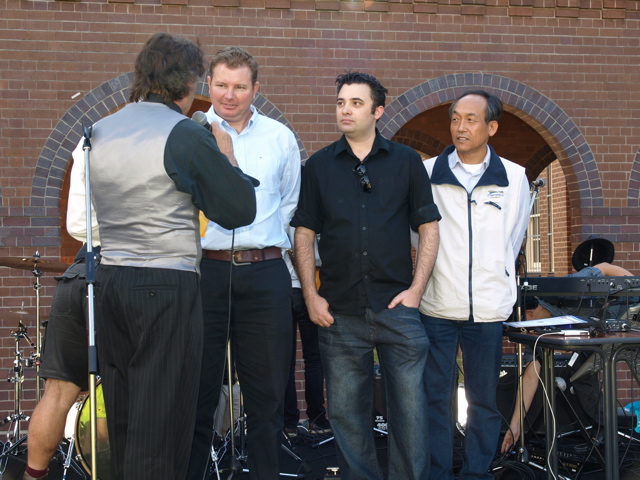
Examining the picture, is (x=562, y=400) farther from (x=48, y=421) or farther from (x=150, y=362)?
(x=150, y=362)

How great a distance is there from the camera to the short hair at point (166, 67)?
2881 mm

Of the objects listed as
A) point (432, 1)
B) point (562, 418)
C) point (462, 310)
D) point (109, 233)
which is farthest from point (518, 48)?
point (109, 233)

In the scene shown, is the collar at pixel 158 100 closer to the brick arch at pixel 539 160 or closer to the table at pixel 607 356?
the table at pixel 607 356

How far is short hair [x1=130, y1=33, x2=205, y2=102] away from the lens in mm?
2881

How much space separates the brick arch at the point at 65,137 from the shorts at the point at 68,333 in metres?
3.62

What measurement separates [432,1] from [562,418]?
14.4ft

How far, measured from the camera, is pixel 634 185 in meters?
7.92

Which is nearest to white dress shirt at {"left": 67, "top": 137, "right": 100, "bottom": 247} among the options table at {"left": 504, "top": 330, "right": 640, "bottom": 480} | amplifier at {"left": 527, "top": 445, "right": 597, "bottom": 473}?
table at {"left": 504, "top": 330, "right": 640, "bottom": 480}

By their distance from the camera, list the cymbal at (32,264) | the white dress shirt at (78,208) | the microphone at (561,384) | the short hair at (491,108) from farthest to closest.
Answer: the microphone at (561,384) → the cymbal at (32,264) → the short hair at (491,108) → the white dress shirt at (78,208)

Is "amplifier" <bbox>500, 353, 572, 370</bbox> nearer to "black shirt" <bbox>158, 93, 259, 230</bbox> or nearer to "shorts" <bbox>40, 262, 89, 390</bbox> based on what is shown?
"shorts" <bbox>40, 262, 89, 390</bbox>

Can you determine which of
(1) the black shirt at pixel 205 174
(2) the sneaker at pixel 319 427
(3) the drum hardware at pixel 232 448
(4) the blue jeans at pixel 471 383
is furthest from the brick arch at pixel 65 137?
(1) the black shirt at pixel 205 174

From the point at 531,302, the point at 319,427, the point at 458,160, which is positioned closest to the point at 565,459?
the point at 531,302

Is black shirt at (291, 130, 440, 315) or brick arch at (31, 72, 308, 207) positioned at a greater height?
→ brick arch at (31, 72, 308, 207)

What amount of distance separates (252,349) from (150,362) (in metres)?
0.86
